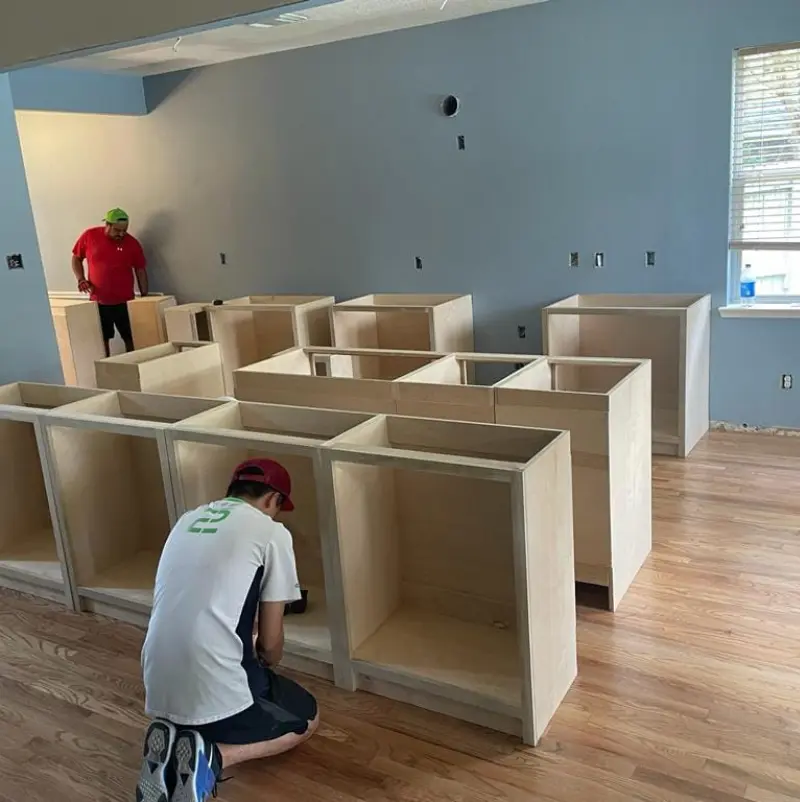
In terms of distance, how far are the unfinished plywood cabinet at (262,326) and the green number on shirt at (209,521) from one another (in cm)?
348

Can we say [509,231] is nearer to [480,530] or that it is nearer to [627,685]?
[480,530]

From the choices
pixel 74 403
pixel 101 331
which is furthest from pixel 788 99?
pixel 101 331

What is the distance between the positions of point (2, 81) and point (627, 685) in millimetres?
4409

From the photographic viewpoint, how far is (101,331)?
663cm

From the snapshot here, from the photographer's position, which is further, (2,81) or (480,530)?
(2,81)

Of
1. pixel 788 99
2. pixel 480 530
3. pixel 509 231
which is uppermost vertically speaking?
pixel 788 99

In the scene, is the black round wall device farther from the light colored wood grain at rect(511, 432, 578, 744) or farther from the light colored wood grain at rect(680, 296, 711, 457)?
the light colored wood grain at rect(511, 432, 578, 744)

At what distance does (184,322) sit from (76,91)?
1978 mm

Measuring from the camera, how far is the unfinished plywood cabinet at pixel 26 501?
3.30 meters

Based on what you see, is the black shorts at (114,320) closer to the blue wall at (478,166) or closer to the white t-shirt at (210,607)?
the blue wall at (478,166)

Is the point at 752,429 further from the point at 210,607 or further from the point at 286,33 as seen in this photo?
the point at 286,33

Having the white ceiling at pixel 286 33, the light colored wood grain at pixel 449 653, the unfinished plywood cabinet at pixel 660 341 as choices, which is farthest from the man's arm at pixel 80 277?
the light colored wood grain at pixel 449 653

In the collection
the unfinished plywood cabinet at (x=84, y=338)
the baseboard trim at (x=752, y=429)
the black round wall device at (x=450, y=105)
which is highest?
the black round wall device at (x=450, y=105)

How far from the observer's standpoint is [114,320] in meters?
6.61
